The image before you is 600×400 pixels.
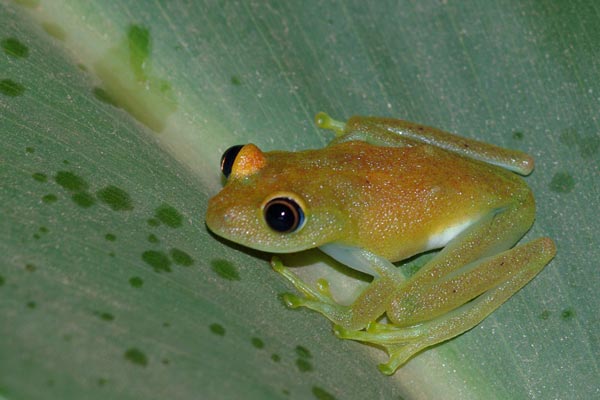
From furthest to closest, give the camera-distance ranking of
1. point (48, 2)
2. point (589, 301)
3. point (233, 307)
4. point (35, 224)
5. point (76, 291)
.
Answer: point (48, 2)
point (589, 301)
point (233, 307)
point (35, 224)
point (76, 291)

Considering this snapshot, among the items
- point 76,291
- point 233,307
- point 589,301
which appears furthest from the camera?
point 589,301

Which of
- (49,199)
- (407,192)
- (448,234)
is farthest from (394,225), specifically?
(49,199)

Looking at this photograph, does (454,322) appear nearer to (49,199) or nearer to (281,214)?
(281,214)

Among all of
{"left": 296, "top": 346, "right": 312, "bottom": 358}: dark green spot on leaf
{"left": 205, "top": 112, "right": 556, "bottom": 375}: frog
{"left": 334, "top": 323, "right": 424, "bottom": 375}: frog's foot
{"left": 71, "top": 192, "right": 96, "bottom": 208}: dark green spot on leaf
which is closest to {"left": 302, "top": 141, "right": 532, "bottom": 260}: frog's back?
{"left": 205, "top": 112, "right": 556, "bottom": 375}: frog

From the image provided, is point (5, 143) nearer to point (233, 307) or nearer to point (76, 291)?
point (76, 291)

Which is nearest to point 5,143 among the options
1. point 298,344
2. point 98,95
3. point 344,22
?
point 98,95

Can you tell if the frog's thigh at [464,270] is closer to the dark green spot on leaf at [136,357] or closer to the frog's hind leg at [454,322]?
the frog's hind leg at [454,322]

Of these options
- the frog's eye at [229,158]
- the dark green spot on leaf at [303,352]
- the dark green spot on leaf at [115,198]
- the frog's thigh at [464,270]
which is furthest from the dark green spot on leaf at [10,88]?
the frog's thigh at [464,270]

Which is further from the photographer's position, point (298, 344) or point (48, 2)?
point (48, 2)
